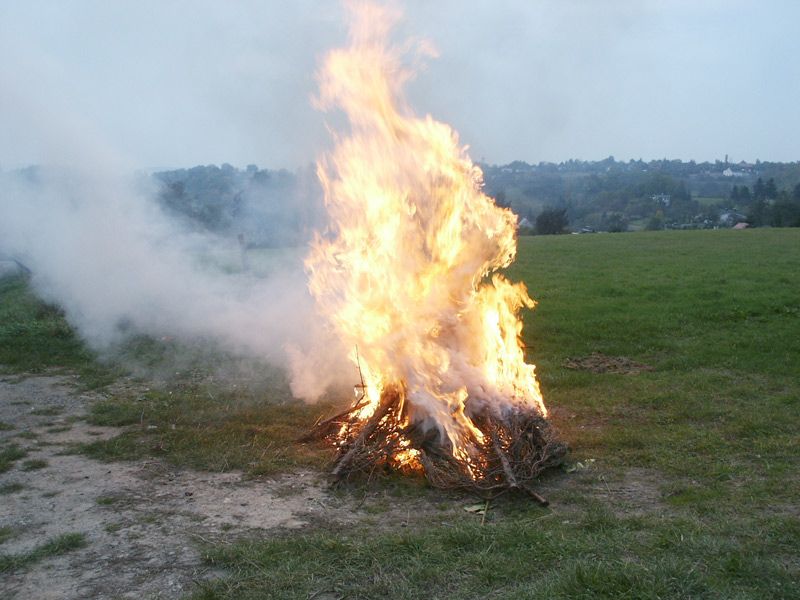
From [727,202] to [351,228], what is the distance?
7017cm

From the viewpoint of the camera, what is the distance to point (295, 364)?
416 inches

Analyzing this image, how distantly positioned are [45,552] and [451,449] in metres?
3.58

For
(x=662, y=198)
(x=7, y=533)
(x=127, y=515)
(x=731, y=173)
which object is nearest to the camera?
(x=7, y=533)

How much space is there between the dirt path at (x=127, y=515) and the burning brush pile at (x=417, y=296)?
3.26 ft

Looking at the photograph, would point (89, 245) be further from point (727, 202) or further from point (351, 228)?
point (727, 202)

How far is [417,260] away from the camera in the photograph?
307 inches

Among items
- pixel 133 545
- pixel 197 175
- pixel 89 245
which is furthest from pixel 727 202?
pixel 133 545

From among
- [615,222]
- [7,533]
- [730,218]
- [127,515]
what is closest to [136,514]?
[127,515]

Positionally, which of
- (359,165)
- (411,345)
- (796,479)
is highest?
(359,165)

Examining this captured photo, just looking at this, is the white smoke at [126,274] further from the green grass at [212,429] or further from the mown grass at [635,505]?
the mown grass at [635,505]

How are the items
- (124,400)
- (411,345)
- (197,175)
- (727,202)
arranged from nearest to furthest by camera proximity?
(411,345), (124,400), (197,175), (727,202)

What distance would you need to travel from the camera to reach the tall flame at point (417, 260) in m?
7.50

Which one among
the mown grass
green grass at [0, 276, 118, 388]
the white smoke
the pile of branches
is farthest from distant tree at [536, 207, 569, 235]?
the pile of branches

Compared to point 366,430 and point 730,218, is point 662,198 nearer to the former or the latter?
point 730,218
